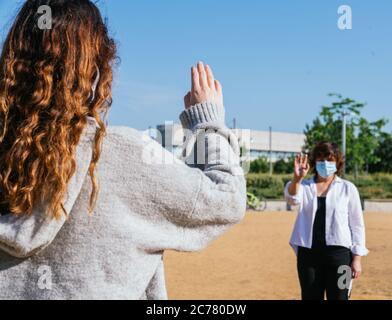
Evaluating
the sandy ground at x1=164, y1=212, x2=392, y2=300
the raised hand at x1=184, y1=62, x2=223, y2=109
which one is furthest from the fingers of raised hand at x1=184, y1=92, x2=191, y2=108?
the sandy ground at x1=164, y1=212, x2=392, y2=300

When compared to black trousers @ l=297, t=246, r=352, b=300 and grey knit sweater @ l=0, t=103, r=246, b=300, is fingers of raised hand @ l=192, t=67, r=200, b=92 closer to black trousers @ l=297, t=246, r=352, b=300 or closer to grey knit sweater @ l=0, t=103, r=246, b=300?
grey knit sweater @ l=0, t=103, r=246, b=300

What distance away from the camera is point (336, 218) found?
486 centimetres

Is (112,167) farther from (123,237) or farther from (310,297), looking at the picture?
(310,297)

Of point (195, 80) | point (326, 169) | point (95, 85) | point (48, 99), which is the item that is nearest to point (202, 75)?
point (195, 80)

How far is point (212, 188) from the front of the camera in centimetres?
155

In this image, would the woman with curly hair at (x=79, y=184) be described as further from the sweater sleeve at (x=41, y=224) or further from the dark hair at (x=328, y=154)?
the dark hair at (x=328, y=154)

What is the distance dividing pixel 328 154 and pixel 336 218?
697 mm

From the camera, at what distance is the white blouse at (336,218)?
480 centimetres

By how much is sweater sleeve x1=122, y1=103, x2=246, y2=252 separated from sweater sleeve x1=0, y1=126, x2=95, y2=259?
0.14m

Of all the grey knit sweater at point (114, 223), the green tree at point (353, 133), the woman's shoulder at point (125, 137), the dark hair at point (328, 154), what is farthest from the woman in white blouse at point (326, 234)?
the green tree at point (353, 133)

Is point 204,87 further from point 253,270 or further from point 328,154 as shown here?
point 253,270

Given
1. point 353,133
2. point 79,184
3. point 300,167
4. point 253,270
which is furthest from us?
point 353,133

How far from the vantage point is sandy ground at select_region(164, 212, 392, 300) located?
8.68 m

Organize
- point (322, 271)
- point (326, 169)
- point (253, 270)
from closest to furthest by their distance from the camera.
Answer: point (322, 271)
point (326, 169)
point (253, 270)
